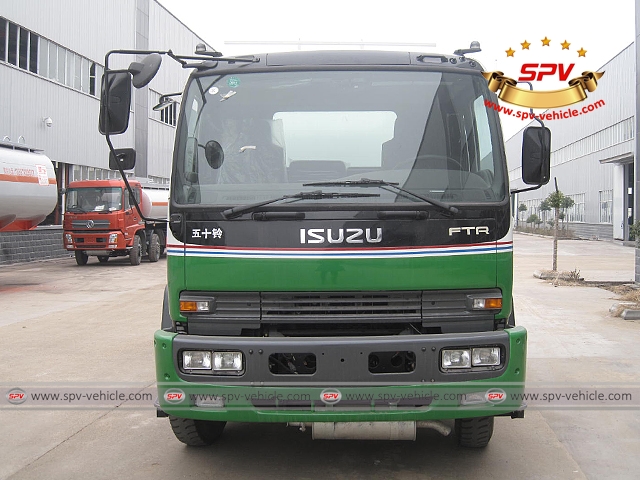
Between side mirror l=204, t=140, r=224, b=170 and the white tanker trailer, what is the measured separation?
37.1 ft

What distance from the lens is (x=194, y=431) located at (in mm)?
4574

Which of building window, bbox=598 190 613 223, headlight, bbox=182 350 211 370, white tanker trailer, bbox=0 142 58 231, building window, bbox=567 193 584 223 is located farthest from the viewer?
building window, bbox=567 193 584 223

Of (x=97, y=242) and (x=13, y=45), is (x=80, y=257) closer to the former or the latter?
(x=97, y=242)

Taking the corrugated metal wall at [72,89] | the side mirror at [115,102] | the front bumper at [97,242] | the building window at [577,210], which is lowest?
the front bumper at [97,242]

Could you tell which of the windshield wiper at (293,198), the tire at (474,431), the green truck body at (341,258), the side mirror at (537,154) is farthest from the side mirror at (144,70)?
the tire at (474,431)

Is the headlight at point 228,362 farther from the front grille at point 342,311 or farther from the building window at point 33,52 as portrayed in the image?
the building window at point 33,52

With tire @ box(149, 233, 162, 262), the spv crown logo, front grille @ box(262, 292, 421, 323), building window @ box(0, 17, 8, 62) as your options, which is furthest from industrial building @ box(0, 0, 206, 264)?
front grille @ box(262, 292, 421, 323)

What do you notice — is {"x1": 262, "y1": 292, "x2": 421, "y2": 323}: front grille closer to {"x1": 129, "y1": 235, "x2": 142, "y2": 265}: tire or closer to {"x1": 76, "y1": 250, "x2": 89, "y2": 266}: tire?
{"x1": 129, "y1": 235, "x2": 142, "y2": 265}: tire

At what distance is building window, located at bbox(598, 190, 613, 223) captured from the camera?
40812 millimetres

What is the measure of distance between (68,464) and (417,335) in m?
2.37

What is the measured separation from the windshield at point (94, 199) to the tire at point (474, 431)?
17.8 metres

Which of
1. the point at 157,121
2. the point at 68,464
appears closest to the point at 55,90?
the point at 157,121

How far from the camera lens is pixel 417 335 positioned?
12.8 ft

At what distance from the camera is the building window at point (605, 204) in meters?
40.8
